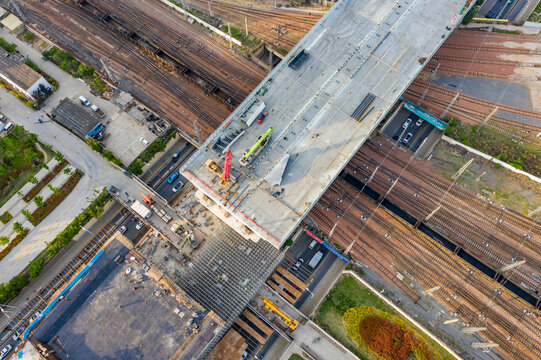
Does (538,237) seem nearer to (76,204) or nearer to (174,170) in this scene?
(174,170)

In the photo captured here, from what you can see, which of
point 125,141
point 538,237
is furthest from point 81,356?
point 538,237

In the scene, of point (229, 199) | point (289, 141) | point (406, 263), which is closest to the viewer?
point (229, 199)

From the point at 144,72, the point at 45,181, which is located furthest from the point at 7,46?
the point at 45,181

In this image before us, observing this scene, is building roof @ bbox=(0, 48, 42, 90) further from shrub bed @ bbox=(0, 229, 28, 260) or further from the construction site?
shrub bed @ bbox=(0, 229, 28, 260)

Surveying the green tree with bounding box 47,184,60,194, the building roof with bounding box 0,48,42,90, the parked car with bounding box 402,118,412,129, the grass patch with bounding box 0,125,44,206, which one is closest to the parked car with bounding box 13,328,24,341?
the green tree with bounding box 47,184,60,194

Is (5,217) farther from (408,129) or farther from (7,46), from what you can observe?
(408,129)
